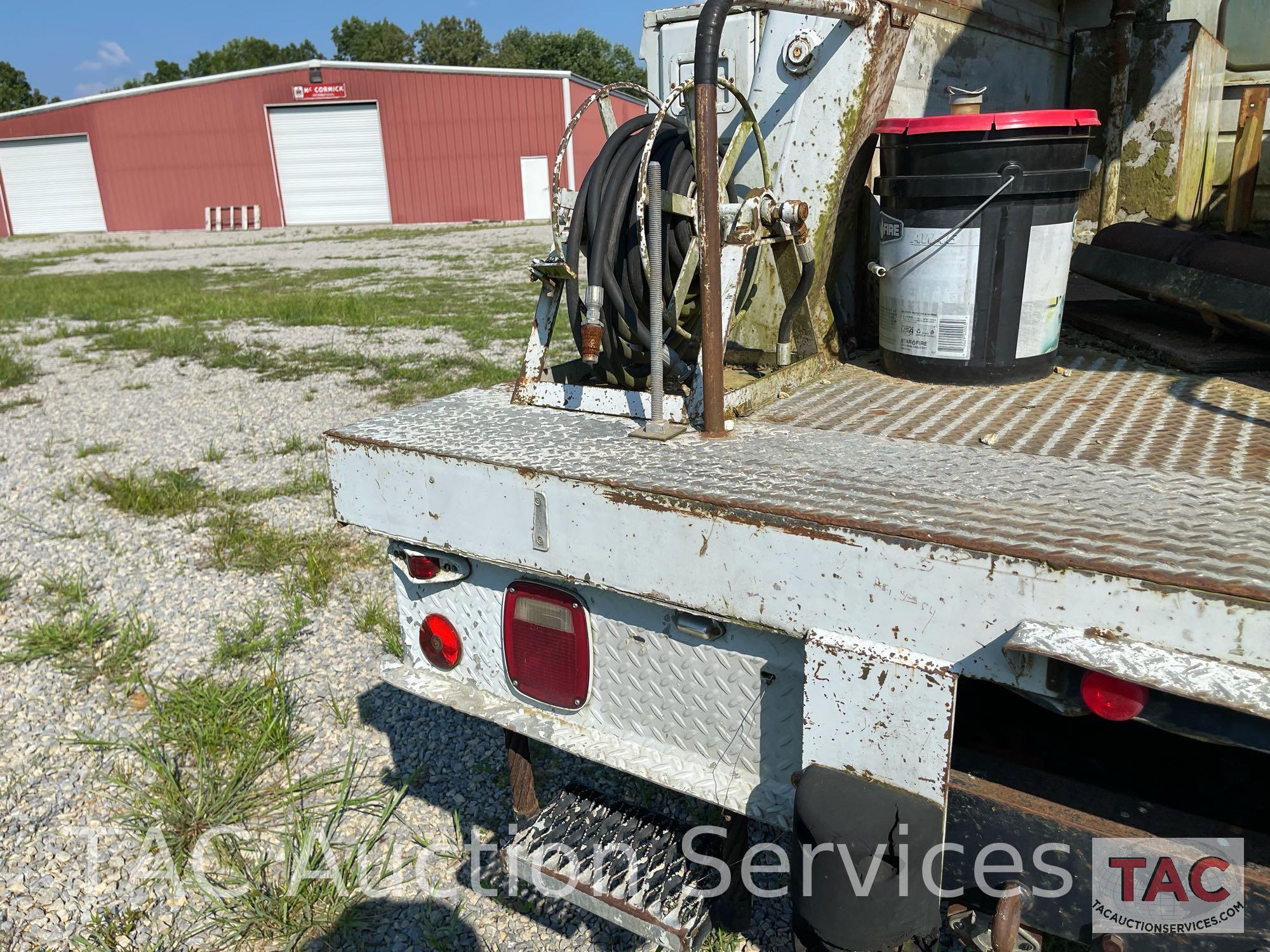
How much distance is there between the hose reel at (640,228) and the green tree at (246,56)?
7272 cm

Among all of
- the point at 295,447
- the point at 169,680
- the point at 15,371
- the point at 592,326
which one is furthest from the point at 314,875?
the point at 15,371

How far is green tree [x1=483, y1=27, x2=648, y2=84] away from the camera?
229 feet

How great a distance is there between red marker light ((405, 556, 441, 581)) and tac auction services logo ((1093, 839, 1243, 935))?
4.30ft

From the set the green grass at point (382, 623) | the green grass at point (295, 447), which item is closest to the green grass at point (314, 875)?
the green grass at point (382, 623)

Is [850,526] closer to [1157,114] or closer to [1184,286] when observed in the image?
[1184,286]

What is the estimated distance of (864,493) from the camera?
4.93ft

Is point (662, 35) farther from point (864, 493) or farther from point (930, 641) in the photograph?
point (930, 641)

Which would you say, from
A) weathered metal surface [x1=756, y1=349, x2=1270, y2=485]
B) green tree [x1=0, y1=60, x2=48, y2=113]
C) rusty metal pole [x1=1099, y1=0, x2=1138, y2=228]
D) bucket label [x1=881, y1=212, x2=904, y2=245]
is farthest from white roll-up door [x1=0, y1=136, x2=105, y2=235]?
weathered metal surface [x1=756, y1=349, x2=1270, y2=485]

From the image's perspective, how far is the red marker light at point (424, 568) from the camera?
6.56ft

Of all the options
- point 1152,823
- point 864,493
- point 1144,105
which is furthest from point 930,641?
point 1144,105

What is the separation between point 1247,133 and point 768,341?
227cm

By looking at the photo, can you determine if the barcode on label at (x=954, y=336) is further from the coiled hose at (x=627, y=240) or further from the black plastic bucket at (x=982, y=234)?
the coiled hose at (x=627, y=240)

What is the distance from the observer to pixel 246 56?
221 ft

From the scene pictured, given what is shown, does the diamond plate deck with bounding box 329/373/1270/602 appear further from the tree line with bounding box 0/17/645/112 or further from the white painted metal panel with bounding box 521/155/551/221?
the tree line with bounding box 0/17/645/112
